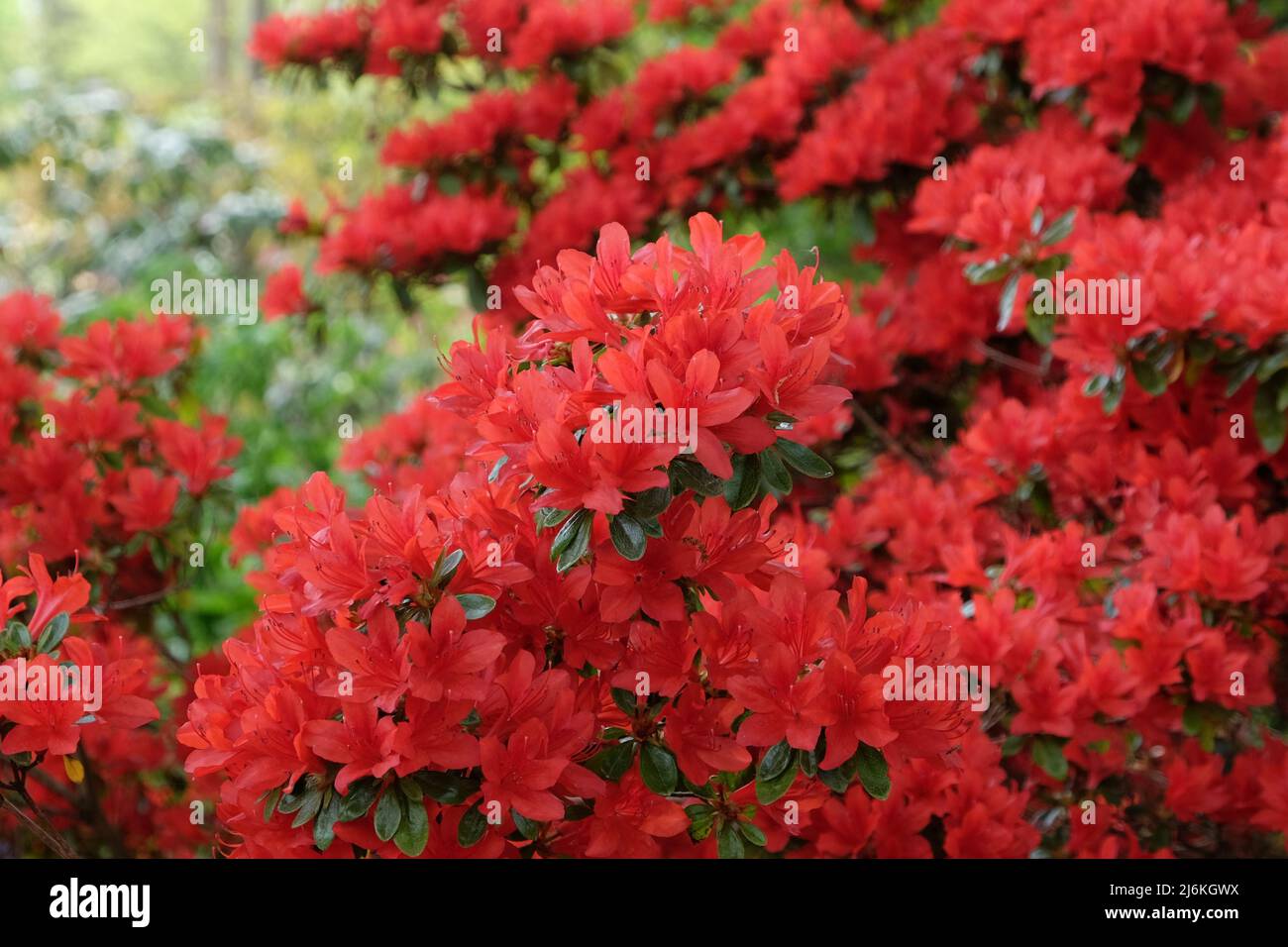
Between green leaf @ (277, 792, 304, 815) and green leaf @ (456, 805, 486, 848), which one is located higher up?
green leaf @ (277, 792, 304, 815)

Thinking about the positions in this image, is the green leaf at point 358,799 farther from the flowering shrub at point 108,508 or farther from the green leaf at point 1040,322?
the green leaf at point 1040,322

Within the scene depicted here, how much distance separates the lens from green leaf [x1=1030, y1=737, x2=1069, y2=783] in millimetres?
1682

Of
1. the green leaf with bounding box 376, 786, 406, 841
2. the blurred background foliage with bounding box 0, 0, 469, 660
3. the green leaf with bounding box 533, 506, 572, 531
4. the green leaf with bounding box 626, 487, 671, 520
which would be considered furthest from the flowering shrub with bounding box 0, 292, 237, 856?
the green leaf with bounding box 626, 487, 671, 520

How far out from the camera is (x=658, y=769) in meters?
1.25

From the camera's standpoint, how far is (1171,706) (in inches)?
70.6

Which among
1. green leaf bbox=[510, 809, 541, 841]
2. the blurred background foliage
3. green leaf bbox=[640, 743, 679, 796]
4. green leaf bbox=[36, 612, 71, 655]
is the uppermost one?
the blurred background foliage

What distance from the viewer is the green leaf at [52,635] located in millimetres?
1390

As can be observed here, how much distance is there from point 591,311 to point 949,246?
1.41 metres

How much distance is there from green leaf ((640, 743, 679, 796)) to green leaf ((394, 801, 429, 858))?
9.2 inches

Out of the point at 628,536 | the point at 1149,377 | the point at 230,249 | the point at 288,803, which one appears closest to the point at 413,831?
the point at 288,803

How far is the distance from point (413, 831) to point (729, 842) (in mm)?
347

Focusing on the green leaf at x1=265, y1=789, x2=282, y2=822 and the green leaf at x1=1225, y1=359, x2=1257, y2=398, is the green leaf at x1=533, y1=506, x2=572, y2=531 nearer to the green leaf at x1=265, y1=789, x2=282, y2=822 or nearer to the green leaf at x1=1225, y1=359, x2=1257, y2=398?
the green leaf at x1=265, y1=789, x2=282, y2=822

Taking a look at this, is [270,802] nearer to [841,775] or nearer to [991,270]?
[841,775]
